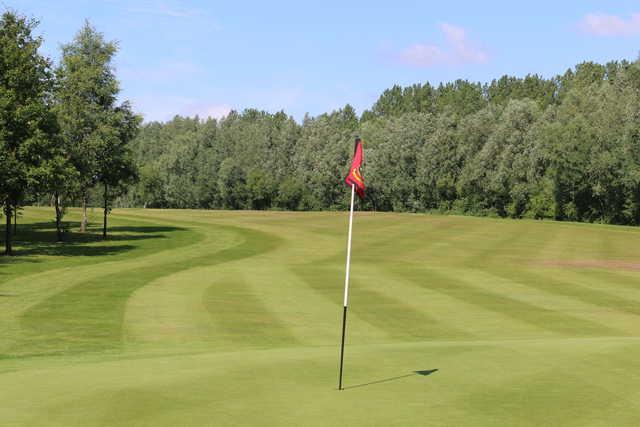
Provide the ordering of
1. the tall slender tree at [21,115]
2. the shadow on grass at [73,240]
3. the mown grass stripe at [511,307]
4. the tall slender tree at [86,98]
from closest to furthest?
the mown grass stripe at [511,307], the tall slender tree at [21,115], the shadow on grass at [73,240], the tall slender tree at [86,98]

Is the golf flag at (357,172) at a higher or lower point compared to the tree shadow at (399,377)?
higher

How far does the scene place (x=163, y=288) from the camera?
3209 cm

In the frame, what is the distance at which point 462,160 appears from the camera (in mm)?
138000

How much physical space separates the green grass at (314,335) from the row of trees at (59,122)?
16.6ft

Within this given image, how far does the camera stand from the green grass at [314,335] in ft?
37.2

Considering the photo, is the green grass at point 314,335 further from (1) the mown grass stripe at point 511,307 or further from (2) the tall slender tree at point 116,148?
(2) the tall slender tree at point 116,148

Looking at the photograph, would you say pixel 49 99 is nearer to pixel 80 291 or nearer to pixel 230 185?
pixel 80 291

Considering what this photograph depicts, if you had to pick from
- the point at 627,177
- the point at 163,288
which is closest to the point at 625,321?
the point at 163,288

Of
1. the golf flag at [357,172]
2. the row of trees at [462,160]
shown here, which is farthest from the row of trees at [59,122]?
the row of trees at [462,160]

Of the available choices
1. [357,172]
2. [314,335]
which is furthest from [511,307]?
[357,172]

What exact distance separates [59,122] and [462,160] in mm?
93494

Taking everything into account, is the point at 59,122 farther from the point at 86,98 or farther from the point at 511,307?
the point at 511,307

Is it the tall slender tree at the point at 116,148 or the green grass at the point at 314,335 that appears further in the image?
the tall slender tree at the point at 116,148

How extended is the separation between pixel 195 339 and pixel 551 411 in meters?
12.8
